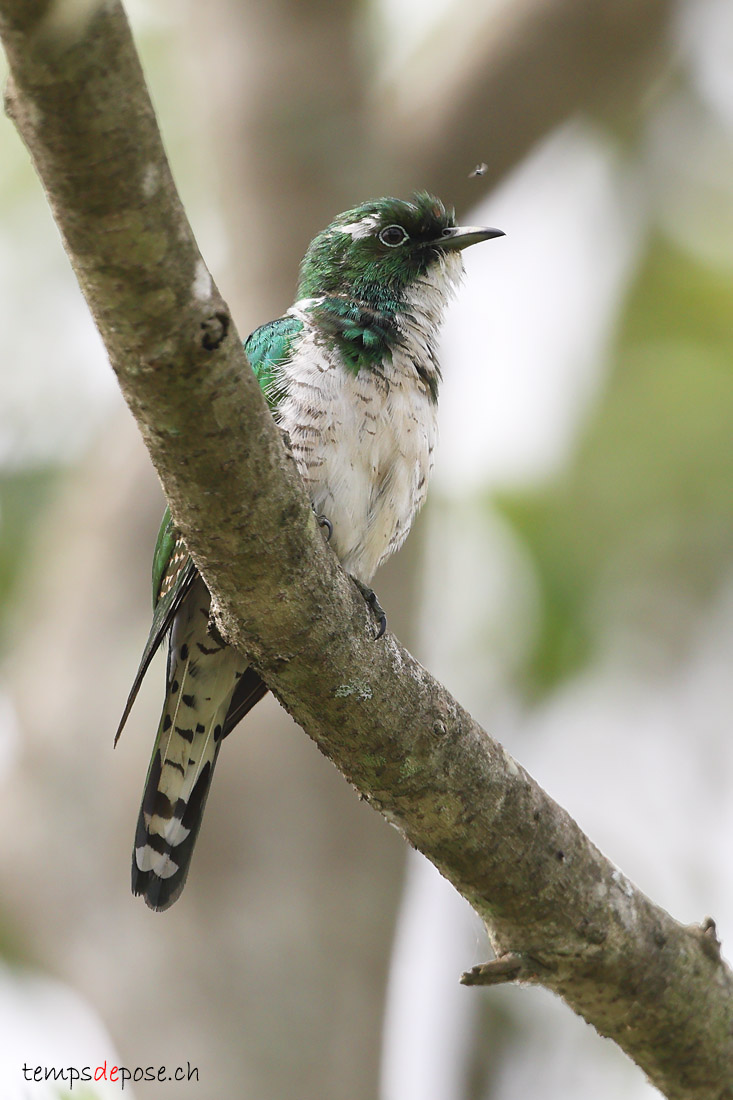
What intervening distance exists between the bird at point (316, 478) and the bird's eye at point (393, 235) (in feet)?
0.96

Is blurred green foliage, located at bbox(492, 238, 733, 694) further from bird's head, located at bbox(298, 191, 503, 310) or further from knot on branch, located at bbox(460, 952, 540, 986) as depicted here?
knot on branch, located at bbox(460, 952, 540, 986)

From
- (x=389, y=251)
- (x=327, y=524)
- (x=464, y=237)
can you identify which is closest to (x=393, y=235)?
(x=389, y=251)

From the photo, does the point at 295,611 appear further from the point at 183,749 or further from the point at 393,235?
the point at 393,235

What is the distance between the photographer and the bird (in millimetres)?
3863

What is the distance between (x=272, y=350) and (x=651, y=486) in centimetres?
522

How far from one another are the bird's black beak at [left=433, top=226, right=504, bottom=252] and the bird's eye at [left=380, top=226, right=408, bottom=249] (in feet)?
0.45

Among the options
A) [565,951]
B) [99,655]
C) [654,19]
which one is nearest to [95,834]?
[99,655]

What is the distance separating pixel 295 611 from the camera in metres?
2.75

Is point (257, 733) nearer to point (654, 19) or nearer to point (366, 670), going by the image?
point (366, 670)

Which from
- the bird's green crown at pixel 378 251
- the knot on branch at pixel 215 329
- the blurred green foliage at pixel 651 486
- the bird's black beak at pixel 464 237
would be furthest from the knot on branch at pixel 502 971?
the blurred green foliage at pixel 651 486

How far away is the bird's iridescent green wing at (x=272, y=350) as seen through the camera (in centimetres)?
393

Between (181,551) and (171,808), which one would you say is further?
(171,808)

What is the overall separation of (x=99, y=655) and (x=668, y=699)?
4.19 m

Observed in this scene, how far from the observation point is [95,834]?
6.39 m
